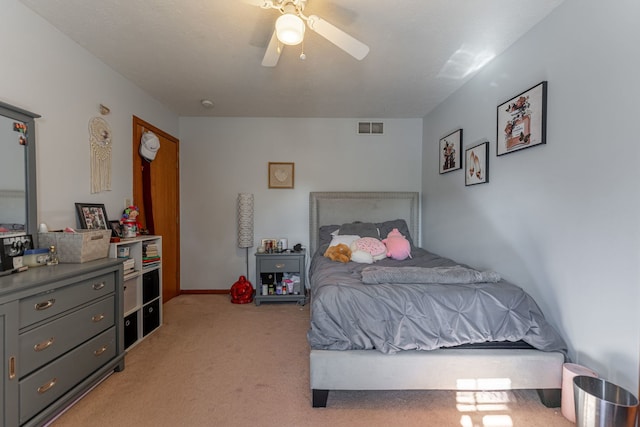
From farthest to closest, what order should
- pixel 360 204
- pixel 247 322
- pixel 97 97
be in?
pixel 360 204
pixel 247 322
pixel 97 97

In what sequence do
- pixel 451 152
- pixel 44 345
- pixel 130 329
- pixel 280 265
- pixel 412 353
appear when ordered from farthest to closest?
1. pixel 280 265
2. pixel 451 152
3. pixel 130 329
4. pixel 412 353
5. pixel 44 345

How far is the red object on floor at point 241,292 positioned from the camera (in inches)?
145

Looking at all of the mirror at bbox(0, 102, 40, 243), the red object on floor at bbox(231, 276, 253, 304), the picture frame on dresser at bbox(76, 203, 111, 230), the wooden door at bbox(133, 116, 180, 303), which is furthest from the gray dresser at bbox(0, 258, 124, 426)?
the red object on floor at bbox(231, 276, 253, 304)

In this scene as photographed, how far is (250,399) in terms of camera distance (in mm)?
1853

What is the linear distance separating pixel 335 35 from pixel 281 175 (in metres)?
2.52

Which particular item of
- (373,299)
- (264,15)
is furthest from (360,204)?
(264,15)

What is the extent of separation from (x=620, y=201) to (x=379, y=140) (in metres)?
2.88

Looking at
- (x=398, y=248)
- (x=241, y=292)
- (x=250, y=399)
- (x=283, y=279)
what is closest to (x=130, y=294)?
(x=241, y=292)

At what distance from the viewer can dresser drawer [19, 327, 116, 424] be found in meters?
1.45

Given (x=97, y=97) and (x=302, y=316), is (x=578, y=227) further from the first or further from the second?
(x=97, y=97)

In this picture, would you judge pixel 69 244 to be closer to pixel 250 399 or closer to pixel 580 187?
pixel 250 399

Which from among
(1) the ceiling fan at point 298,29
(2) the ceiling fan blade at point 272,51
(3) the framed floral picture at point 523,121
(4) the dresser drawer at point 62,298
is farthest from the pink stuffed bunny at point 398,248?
(4) the dresser drawer at point 62,298

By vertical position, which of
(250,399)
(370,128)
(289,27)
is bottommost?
(250,399)

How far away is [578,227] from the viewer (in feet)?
5.62
